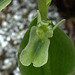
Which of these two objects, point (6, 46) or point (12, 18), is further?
point (12, 18)

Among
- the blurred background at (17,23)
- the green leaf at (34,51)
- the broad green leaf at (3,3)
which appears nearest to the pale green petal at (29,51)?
the green leaf at (34,51)

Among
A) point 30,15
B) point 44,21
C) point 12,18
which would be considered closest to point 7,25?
point 12,18

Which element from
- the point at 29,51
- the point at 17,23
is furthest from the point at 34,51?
the point at 17,23

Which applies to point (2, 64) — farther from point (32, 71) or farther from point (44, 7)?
point (44, 7)

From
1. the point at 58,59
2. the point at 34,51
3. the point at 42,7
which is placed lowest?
the point at 58,59

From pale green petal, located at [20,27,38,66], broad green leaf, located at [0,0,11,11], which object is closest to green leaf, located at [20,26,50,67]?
pale green petal, located at [20,27,38,66]

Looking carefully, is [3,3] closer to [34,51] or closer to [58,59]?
[34,51]
